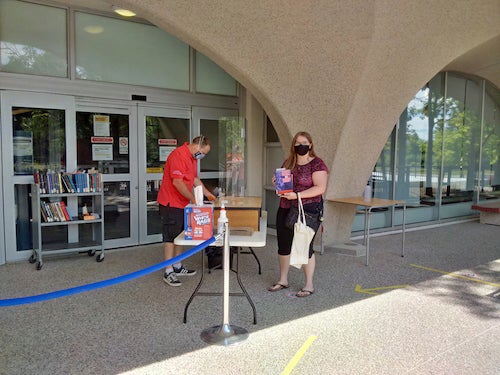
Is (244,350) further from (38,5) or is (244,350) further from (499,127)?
(499,127)

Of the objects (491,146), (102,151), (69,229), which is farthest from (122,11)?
(491,146)

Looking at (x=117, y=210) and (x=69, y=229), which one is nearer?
(x=69, y=229)

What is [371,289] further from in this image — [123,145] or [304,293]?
[123,145]

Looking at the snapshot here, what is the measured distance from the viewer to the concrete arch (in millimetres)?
4910

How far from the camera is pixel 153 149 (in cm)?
664

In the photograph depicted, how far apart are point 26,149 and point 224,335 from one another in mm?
4044

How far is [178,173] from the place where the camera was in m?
4.46

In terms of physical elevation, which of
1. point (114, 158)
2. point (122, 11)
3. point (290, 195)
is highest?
point (122, 11)

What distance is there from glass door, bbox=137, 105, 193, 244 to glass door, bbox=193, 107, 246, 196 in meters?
0.57

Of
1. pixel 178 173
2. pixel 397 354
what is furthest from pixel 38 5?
pixel 397 354

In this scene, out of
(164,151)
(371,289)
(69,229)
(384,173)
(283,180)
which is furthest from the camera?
(384,173)

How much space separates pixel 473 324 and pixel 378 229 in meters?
4.29

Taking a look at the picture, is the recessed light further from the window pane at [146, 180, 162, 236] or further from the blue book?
the blue book

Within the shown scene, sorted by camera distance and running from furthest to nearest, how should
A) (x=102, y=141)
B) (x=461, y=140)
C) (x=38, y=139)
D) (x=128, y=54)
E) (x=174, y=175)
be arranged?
(x=461, y=140) < (x=128, y=54) < (x=102, y=141) < (x=38, y=139) < (x=174, y=175)
